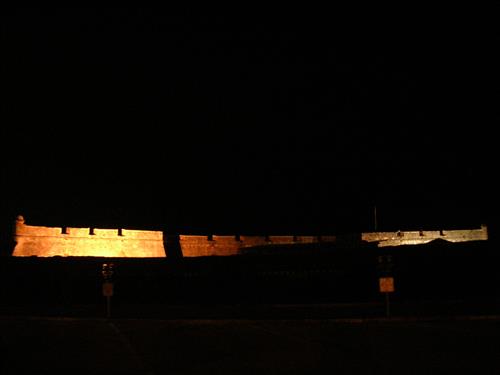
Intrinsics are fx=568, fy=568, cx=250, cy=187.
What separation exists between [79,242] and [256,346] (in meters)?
29.4

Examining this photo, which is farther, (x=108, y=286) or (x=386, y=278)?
(x=108, y=286)

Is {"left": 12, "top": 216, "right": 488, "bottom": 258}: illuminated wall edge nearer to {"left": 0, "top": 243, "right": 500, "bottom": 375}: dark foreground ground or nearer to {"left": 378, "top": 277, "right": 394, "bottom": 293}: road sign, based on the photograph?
{"left": 0, "top": 243, "right": 500, "bottom": 375}: dark foreground ground

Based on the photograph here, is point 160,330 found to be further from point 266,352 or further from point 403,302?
point 403,302

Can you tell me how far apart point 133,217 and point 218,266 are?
34948 mm

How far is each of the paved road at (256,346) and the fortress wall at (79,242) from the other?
21280 millimetres

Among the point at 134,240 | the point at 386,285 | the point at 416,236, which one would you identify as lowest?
the point at 386,285

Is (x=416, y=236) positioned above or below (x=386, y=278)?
above

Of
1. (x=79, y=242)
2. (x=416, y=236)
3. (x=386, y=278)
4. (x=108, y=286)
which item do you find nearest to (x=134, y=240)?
(x=79, y=242)

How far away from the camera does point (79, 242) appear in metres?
37.2

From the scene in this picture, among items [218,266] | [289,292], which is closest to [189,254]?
[218,266]

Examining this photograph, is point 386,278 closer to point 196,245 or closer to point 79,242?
point 79,242

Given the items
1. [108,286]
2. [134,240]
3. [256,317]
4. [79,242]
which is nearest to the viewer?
[256,317]

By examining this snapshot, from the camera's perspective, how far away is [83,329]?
13.4 metres

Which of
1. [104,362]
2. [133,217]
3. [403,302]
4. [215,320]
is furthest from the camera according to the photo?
[133,217]
